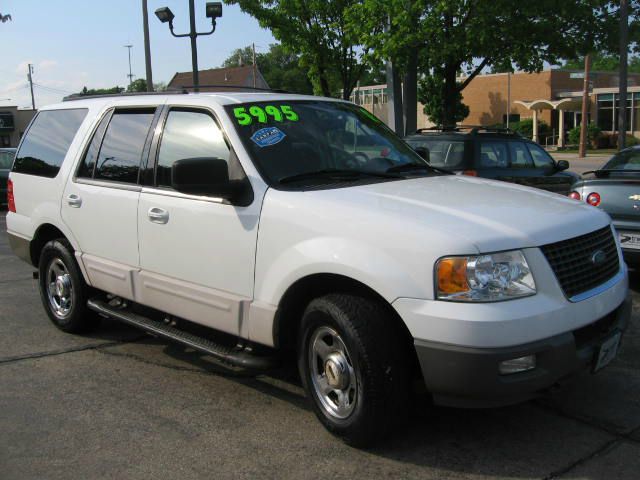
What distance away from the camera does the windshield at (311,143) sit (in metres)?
4.07

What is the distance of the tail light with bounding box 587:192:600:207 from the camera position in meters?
6.78

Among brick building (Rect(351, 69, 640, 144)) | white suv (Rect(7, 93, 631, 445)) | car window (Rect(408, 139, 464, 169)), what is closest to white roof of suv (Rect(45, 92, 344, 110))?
white suv (Rect(7, 93, 631, 445))

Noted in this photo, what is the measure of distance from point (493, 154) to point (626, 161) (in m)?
2.51

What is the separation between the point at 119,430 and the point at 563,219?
2.71 m

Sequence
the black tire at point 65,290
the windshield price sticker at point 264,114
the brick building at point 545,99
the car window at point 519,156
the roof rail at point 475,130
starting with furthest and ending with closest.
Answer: the brick building at point 545,99 → the car window at point 519,156 → the roof rail at point 475,130 → the black tire at point 65,290 → the windshield price sticker at point 264,114

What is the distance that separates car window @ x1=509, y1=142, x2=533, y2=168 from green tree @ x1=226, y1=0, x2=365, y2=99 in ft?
28.3

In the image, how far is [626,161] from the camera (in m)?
7.50

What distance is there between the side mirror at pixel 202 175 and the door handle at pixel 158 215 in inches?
22.0

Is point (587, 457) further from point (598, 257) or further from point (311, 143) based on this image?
point (311, 143)

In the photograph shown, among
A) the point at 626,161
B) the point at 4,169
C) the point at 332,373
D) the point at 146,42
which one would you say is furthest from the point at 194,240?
the point at 146,42

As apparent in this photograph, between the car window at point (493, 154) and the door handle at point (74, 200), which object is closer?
the door handle at point (74, 200)

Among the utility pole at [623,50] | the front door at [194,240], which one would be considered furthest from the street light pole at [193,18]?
the front door at [194,240]

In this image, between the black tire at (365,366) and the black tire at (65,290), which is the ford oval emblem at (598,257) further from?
the black tire at (65,290)

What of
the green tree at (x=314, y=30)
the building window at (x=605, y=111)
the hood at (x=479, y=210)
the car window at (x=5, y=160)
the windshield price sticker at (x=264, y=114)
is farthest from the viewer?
the building window at (x=605, y=111)
